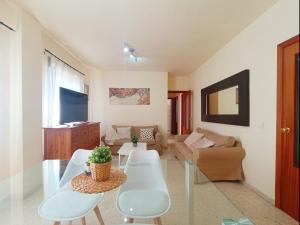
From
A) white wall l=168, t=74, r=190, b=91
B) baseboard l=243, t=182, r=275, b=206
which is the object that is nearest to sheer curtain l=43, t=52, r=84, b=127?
baseboard l=243, t=182, r=275, b=206

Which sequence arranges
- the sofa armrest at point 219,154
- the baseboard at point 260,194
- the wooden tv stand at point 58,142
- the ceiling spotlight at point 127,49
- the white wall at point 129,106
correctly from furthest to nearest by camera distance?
the white wall at point 129,106
the ceiling spotlight at point 127,49
the wooden tv stand at point 58,142
the sofa armrest at point 219,154
the baseboard at point 260,194

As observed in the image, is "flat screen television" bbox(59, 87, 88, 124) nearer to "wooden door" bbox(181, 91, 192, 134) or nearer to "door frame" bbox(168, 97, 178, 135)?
"wooden door" bbox(181, 91, 192, 134)

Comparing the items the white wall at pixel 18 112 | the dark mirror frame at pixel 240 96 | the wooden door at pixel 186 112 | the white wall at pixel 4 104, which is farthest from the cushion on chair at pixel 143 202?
the wooden door at pixel 186 112

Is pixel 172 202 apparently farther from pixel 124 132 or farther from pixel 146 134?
pixel 124 132

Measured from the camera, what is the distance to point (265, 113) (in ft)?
8.41

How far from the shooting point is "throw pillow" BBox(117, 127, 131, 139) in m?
5.41

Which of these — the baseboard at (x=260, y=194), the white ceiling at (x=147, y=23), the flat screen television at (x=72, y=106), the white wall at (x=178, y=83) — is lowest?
the baseboard at (x=260, y=194)

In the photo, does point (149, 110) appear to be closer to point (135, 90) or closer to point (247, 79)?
point (135, 90)

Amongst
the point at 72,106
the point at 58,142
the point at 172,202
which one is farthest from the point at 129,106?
the point at 172,202

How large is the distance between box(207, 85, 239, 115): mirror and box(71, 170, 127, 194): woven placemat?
2.46 metres

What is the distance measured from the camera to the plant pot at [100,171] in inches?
58.6

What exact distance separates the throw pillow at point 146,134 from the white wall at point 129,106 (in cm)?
53

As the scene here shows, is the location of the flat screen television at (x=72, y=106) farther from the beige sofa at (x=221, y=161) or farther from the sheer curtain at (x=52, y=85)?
the beige sofa at (x=221, y=161)

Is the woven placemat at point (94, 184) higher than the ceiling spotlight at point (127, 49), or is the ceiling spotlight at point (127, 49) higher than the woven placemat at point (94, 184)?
the ceiling spotlight at point (127, 49)
